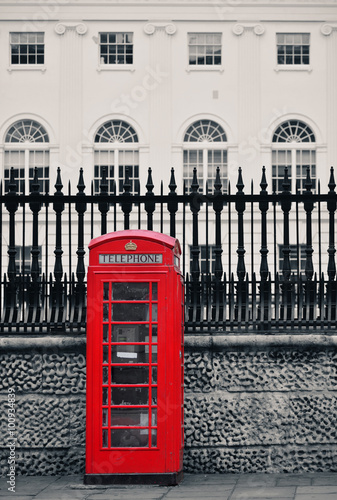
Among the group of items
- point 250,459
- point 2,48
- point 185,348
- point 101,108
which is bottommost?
point 250,459

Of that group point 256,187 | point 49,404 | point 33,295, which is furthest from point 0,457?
point 256,187

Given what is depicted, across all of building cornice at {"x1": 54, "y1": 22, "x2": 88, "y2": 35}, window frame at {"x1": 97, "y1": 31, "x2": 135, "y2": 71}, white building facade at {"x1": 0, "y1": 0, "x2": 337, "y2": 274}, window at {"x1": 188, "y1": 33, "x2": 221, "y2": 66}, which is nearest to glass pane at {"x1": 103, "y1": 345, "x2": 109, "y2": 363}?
white building facade at {"x1": 0, "y1": 0, "x2": 337, "y2": 274}

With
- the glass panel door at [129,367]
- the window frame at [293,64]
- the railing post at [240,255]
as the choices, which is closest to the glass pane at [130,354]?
the glass panel door at [129,367]

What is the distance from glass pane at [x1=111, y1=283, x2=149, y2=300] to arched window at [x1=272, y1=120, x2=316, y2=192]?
90.3ft

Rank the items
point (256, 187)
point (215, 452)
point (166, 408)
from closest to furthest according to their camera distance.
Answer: point (166, 408), point (215, 452), point (256, 187)

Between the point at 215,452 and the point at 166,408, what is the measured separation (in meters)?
0.91

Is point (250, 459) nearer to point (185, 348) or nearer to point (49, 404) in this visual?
point (185, 348)

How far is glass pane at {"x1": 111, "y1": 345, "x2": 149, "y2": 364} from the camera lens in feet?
25.6

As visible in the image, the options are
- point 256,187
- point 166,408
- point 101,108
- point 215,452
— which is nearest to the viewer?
point 166,408

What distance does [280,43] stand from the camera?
3541 cm

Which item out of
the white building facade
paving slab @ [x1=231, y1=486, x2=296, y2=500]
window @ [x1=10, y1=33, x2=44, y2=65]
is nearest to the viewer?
paving slab @ [x1=231, y1=486, x2=296, y2=500]

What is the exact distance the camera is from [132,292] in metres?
7.83

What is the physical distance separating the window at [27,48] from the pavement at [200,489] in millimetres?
29378

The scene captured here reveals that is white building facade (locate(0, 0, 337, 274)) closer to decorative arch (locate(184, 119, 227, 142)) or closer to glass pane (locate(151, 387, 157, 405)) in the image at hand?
decorative arch (locate(184, 119, 227, 142))
